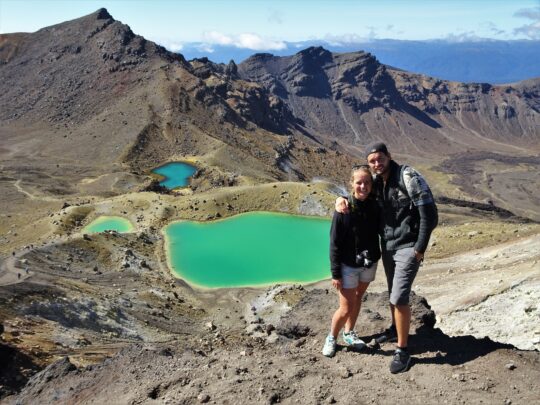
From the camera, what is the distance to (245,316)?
115 ft

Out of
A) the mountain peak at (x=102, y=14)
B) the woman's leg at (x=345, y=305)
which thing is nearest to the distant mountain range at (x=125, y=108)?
the mountain peak at (x=102, y=14)

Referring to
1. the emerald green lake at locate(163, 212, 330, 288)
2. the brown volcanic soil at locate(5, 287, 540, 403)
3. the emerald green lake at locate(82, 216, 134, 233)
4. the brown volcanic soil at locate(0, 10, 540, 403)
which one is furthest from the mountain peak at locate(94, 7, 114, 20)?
the brown volcanic soil at locate(5, 287, 540, 403)

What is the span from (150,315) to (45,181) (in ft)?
211

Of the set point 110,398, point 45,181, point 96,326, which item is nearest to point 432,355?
point 110,398

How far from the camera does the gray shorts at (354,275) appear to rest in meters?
12.2

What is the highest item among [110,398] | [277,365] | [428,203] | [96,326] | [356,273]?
[428,203]

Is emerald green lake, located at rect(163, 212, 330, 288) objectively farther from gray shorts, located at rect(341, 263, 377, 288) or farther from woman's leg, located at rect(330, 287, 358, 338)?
gray shorts, located at rect(341, 263, 377, 288)

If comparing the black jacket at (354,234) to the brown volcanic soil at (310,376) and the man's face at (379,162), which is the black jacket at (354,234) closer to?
the man's face at (379,162)

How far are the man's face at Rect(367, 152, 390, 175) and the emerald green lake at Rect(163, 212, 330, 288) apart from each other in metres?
30.2

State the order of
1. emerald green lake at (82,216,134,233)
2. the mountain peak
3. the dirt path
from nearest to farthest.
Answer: the dirt path → emerald green lake at (82,216,134,233) → the mountain peak

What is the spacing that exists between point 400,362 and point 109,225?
48.7 m

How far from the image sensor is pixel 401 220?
37.9ft

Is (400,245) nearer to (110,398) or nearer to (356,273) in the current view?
(356,273)

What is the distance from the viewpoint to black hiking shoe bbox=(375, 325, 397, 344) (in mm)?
13874
